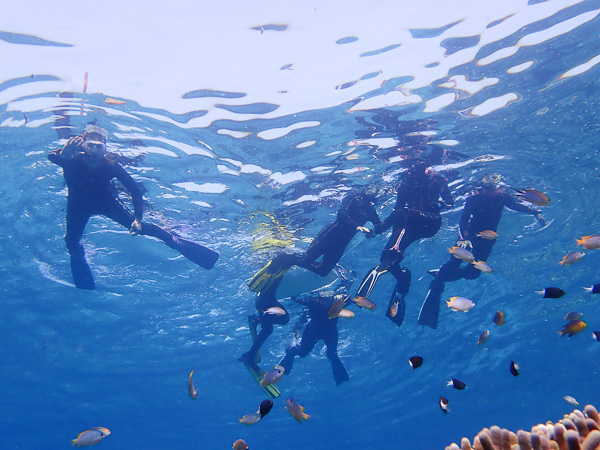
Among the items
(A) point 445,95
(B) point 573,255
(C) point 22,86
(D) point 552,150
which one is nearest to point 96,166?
(C) point 22,86

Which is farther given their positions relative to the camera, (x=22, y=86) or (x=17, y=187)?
(x=17, y=187)

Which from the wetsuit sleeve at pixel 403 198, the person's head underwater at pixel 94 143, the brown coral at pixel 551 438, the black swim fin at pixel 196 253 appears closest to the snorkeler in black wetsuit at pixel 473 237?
the wetsuit sleeve at pixel 403 198

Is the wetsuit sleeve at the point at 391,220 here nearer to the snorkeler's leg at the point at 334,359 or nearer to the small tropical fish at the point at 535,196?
the small tropical fish at the point at 535,196

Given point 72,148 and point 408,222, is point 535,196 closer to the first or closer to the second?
point 408,222

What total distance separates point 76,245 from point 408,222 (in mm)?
9736

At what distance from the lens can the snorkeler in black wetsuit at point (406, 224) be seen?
9.88 meters

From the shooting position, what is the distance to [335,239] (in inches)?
449

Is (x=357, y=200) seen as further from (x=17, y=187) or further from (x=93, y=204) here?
(x=17, y=187)

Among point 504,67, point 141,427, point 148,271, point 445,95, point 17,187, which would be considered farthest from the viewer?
point 141,427

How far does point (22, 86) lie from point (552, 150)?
1705cm

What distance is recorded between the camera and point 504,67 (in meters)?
9.36

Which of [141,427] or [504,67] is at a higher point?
[504,67]

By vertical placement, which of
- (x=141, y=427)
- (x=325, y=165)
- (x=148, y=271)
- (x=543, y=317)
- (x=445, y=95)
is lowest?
(x=141, y=427)

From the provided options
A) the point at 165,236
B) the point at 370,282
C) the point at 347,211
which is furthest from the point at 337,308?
the point at 165,236
